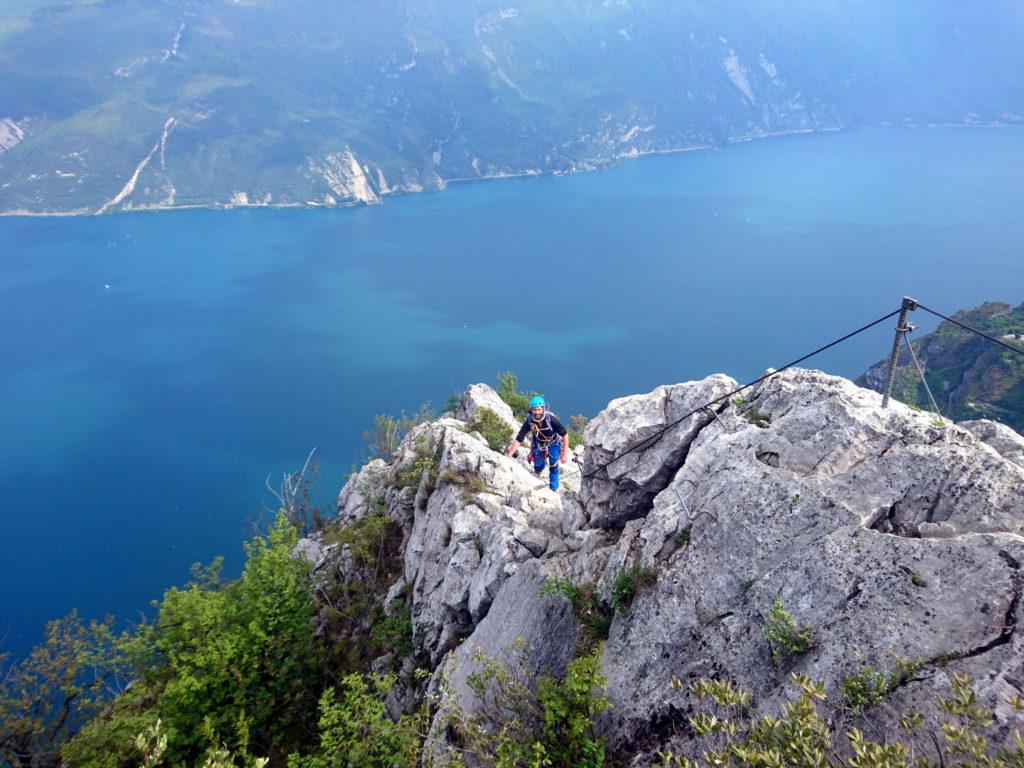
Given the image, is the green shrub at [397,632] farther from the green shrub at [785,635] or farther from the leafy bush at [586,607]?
the green shrub at [785,635]

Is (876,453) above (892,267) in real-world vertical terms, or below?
above

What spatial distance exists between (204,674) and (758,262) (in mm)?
110459

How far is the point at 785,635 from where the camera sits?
6.23m

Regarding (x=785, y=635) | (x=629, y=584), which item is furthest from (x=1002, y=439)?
(x=629, y=584)

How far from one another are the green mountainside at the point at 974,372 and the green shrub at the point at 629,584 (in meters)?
45.9

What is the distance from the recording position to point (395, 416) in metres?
62.6

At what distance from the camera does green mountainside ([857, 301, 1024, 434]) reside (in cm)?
4638

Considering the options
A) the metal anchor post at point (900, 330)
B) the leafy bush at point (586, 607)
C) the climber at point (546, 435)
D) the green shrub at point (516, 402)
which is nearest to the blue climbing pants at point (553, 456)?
the climber at point (546, 435)

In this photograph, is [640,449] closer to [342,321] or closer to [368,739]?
[368,739]

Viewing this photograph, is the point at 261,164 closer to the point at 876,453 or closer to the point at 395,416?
→ the point at 395,416

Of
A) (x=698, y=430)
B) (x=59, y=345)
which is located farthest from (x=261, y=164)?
(x=698, y=430)

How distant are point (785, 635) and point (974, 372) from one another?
60714 mm

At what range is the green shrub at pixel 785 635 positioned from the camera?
613 centimetres

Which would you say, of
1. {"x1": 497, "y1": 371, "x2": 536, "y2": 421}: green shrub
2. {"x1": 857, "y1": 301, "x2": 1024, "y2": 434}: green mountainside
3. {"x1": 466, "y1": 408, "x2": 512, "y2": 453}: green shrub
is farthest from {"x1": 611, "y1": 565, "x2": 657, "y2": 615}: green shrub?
{"x1": 857, "y1": 301, "x2": 1024, "y2": 434}: green mountainside
